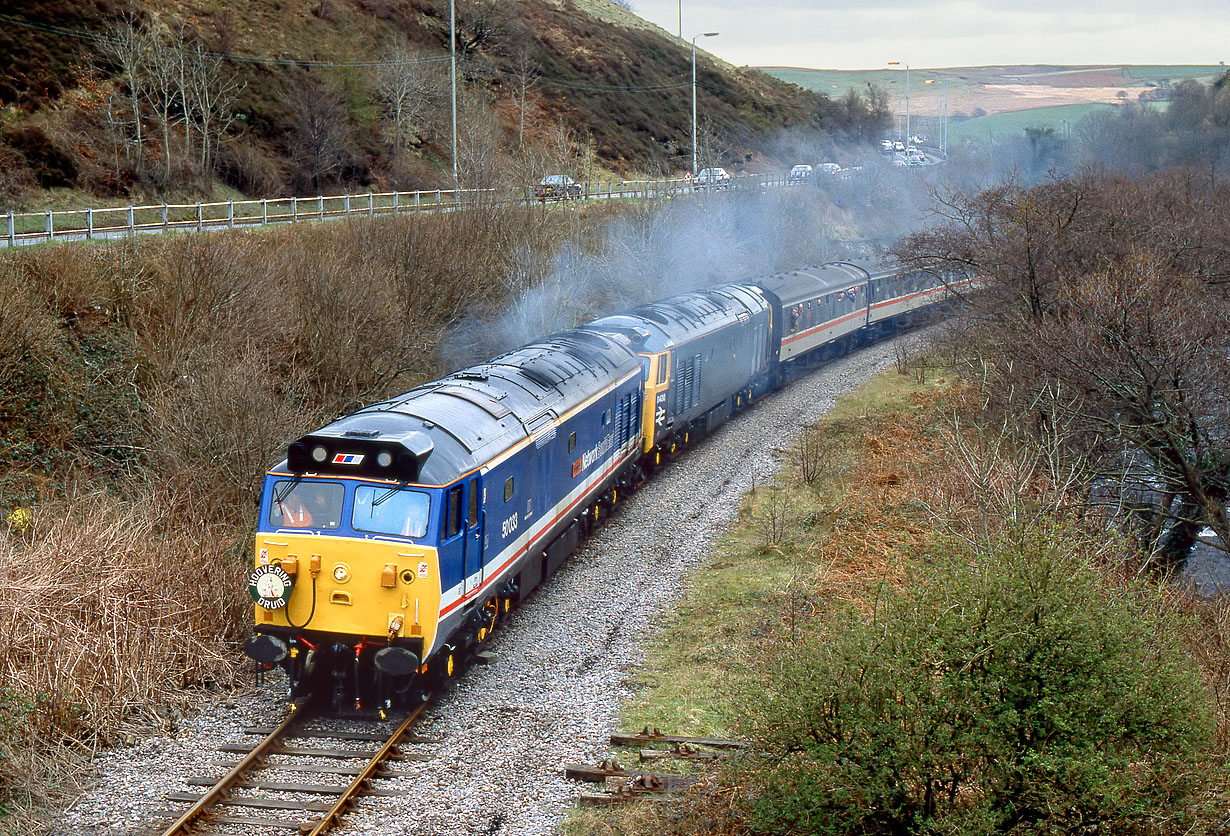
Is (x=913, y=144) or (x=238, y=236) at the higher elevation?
(x=913, y=144)

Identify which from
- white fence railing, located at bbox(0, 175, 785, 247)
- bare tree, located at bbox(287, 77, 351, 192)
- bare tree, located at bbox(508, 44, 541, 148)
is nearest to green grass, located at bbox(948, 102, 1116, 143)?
bare tree, located at bbox(508, 44, 541, 148)

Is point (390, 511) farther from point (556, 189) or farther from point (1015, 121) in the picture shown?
point (1015, 121)

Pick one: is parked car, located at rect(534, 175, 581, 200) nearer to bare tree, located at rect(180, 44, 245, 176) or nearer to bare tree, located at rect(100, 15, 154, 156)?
bare tree, located at rect(180, 44, 245, 176)

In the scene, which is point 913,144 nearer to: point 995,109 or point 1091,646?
point 995,109

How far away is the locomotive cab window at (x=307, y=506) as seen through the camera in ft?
40.5

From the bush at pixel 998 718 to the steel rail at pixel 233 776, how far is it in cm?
527

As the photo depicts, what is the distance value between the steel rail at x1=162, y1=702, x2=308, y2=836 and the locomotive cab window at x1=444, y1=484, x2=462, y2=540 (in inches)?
106

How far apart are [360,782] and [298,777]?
75 cm

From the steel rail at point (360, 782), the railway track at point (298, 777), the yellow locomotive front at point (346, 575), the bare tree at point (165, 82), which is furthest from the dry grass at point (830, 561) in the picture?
the bare tree at point (165, 82)

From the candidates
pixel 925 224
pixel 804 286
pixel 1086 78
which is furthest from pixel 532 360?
pixel 1086 78

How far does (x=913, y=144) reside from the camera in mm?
113688

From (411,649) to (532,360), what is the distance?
23.2 feet

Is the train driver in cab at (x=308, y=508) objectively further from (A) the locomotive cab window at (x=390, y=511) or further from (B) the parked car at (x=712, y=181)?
(B) the parked car at (x=712, y=181)

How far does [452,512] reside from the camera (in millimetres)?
12555
